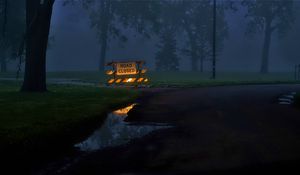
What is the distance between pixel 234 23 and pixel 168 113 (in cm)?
11348

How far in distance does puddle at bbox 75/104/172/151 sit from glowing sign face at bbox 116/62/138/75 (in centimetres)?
1411

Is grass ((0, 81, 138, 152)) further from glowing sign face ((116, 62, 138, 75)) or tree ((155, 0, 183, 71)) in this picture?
tree ((155, 0, 183, 71))

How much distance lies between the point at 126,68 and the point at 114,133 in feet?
54.4

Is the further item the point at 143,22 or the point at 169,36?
the point at 169,36

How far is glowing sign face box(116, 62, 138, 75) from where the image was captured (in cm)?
2512

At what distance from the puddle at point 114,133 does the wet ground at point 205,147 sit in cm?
9

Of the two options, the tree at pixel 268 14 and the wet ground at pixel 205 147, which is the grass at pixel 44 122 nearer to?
the wet ground at pixel 205 147

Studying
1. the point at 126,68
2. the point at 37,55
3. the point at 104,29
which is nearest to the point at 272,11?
the point at 104,29

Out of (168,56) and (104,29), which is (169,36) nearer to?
(168,56)

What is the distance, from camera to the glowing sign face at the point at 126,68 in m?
25.1

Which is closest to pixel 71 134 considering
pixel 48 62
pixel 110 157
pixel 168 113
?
pixel 110 157

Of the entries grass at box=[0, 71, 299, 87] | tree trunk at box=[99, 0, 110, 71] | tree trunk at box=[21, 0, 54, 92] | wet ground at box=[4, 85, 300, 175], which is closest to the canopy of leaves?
grass at box=[0, 71, 299, 87]

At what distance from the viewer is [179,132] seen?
8734 mm

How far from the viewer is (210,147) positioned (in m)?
7.07
